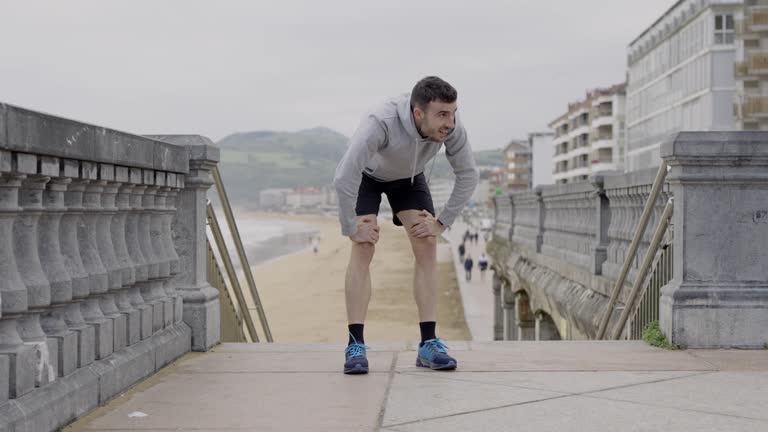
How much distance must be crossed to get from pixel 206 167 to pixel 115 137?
175 centimetres

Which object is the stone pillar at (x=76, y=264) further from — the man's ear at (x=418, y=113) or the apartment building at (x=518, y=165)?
the apartment building at (x=518, y=165)

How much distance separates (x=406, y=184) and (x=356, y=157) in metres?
0.57

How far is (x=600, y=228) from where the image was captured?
32.3 feet

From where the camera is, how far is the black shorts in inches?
210

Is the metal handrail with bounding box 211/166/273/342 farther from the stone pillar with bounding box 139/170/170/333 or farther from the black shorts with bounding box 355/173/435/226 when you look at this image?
the black shorts with bounding box 355/173/435/226

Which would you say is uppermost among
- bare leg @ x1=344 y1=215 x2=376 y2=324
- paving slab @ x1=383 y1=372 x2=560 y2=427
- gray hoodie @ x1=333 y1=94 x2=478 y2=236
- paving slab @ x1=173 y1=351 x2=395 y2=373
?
gray hoodie @ x1=333 y1=94 x2=478 y2=236

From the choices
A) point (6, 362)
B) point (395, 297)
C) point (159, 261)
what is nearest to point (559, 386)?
point (159, 261)

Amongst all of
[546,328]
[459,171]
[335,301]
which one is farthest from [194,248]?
[335,301]

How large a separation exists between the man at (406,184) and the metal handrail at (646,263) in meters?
1.75

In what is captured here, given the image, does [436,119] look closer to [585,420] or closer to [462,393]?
[462,393]

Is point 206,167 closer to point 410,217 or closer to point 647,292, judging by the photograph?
point 410,217

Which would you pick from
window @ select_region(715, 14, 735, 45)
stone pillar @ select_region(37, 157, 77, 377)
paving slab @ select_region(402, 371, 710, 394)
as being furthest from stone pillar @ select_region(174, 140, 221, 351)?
window @ select_region(715, 14, 735, 45)

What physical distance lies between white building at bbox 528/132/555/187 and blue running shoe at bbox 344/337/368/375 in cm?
13133

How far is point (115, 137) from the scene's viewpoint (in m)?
4.45
